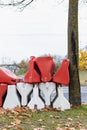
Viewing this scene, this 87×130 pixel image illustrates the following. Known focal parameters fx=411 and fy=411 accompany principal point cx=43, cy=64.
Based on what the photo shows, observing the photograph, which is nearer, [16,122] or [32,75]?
[16,122]

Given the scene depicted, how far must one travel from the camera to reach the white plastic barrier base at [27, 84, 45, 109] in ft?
32.6

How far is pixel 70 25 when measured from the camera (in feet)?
35.9

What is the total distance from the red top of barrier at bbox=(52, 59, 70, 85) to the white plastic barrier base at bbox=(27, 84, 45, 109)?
21.2 inches

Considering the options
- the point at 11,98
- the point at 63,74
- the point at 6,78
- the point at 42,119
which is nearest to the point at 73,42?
the point at 63,74

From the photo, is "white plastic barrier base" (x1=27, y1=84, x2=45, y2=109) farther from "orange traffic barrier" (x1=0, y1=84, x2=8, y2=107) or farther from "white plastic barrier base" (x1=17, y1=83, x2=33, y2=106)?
"orange traffic barrier" (x1=0, y1=84, x2=8, y2=107)

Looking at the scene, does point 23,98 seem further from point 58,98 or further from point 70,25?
point 70,25

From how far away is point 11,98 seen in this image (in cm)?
1008

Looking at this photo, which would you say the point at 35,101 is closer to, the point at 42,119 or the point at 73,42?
the point at 42,119

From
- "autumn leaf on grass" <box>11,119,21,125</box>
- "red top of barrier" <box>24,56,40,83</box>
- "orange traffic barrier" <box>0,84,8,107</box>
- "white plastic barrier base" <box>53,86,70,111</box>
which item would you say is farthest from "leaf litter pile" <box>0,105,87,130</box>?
"red top of barrier" <box>24,56,40,83</box>

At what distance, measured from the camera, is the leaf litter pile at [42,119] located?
25.5 ft

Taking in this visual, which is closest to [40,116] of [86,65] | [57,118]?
[57,118]

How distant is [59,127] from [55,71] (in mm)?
2699

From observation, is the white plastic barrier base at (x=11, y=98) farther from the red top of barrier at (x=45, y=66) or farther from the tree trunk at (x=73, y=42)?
Answer: the tree trunk at (x=73, y=42)

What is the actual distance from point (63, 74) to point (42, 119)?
6.41 ft
